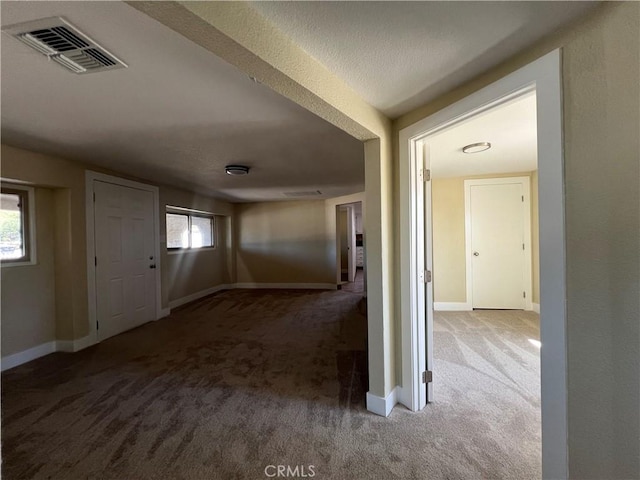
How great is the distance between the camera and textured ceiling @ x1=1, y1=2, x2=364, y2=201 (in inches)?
46.1

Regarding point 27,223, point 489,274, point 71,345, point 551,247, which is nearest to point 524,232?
point 489,274

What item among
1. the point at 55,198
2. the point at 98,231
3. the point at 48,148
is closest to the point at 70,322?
the point at 98,231

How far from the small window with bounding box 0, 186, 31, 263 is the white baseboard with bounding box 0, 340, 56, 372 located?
3.11ft

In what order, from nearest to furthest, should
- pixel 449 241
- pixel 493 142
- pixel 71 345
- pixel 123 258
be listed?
pixel 493 142 → pixel 71 345 → pixel 123 258 → pixel 449 241

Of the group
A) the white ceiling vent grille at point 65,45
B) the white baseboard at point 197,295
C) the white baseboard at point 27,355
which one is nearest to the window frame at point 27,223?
the white baseboard at point 27,355

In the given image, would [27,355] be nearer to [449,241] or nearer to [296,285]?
[296,285]

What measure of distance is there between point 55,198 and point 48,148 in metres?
0.75

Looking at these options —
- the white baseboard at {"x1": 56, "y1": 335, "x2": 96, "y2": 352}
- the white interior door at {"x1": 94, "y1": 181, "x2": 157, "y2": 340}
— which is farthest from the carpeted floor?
the white interior door at {"x1": 94, "y1": 181, "x2": 157, "y2": 340}

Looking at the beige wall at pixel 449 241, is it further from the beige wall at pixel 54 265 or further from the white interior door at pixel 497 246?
the beige wall at pixel 54 265

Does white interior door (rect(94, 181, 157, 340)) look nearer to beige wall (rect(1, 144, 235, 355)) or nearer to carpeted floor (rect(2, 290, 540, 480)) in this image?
beige wall (rect(1, 144, 235, 355))

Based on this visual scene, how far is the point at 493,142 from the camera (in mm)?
2695

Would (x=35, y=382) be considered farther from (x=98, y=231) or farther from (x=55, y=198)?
(x=55, y=198)

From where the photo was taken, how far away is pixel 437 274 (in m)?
4.50

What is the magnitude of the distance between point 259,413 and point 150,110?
7.25 ft
